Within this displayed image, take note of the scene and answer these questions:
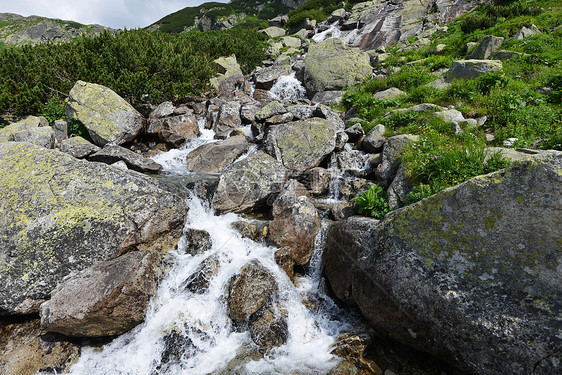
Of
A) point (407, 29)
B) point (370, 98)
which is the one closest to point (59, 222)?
point (370, 98)

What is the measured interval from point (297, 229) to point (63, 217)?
5.97 m

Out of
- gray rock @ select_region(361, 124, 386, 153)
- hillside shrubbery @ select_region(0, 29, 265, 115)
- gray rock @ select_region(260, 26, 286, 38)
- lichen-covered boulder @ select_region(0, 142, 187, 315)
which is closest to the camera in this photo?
lichen-covered boulder @ select_region(0, 142, 187, 315)

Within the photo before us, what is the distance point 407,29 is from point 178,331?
3257 centimetres

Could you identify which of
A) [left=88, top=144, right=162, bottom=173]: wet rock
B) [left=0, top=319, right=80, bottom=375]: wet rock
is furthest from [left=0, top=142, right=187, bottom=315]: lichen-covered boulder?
[left=88, top=144, right=162, bottom=173]: wet rock

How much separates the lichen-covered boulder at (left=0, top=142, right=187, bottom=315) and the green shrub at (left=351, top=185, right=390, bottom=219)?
541 centimetres

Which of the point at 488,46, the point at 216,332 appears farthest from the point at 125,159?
the point at 488,46

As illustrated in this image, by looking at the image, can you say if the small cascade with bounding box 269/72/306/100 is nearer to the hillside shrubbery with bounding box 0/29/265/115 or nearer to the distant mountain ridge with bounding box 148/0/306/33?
the hillside shrubbery with bounding box 0/29/265/115

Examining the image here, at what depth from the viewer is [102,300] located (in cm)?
538

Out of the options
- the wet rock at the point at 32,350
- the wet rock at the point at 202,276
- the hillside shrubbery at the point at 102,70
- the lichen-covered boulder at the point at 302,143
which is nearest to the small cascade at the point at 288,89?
the hillside shrubbery at the point at 102,70

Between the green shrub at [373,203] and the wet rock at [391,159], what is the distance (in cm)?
74

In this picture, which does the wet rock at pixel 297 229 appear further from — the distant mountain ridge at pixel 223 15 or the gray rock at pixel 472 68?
the distant mountain ridge at pixel 223 15

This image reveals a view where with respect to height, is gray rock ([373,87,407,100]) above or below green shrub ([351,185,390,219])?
above

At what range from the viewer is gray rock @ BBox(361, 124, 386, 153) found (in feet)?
34.1

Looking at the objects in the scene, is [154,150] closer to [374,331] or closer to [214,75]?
[214,75]
